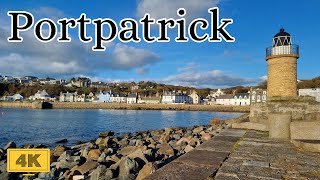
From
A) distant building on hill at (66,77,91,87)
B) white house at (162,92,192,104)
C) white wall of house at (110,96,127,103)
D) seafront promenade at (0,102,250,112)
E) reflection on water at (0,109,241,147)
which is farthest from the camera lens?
distant building on hill at (66,77,91,87)

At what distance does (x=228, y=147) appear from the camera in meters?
5.61

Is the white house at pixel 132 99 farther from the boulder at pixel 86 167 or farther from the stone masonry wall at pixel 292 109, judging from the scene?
the boulder at pixel 86 167

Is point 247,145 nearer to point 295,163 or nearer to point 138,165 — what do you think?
point 295,163

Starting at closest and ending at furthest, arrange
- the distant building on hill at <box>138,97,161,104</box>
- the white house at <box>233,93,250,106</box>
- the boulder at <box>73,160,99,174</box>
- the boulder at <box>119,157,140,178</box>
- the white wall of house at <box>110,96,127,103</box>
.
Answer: the boulder at <box>119,157,140,178</box>, the boulder at <box>73,160,99,174</box>, the white house at <box>233,93,250,106</box>, the distant building on hill at <box>138,97,161,104</box>, the white wall of house at <box>110,96,127,103</box>

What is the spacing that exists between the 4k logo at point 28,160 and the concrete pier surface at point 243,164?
123 cm

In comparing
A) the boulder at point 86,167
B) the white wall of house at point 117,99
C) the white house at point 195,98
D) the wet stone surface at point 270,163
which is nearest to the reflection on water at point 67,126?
the boulder at point 86,167

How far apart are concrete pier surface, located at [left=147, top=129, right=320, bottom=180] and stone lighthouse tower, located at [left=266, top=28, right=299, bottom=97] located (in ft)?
26.4

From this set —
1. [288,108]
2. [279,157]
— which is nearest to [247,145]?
[279,157]

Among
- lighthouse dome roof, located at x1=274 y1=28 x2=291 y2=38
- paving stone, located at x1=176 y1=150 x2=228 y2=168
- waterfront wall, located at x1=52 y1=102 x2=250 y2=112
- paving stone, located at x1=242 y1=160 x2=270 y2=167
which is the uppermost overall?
lighthouse dome roof, located at x1=274 y1=28 x2=291 y2=38

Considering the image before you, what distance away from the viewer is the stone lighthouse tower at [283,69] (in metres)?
13.0

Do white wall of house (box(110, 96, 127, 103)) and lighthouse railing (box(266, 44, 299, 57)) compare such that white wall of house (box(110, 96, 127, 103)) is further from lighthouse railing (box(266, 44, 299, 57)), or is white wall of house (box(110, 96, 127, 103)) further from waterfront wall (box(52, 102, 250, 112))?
lighthouse railing (box(266, 44, 299, 57))

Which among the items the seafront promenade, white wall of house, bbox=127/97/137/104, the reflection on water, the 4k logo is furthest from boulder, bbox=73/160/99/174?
white wall of house, bbox=127/97/137/104

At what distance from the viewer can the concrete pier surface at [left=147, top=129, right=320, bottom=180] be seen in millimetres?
3479

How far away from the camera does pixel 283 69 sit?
13.1 m
